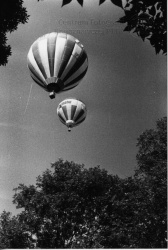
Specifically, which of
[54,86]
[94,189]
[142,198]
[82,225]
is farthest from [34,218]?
[54,86]

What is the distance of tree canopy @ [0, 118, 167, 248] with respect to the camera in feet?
79.9

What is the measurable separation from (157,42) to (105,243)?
25355mm

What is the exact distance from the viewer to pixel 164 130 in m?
23.7

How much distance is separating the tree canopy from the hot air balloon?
22.4 feet

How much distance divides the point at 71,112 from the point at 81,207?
46.8ft

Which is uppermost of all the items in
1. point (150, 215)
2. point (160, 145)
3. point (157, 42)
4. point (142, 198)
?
point (160, 145)

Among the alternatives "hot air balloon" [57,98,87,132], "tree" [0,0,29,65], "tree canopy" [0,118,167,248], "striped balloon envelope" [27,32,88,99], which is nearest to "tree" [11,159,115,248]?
"tree canopy" [0,118,167,248]

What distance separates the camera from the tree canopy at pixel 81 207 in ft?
79.9

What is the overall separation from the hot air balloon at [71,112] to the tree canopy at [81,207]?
6841mm

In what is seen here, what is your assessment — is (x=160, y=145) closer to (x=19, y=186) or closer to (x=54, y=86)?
(x=54, y=86)

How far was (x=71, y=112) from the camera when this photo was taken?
19641 mm

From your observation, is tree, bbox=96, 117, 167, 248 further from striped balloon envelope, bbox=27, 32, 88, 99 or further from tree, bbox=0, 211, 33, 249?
striped balloon envelope, bbox=27, 32, 88, 99

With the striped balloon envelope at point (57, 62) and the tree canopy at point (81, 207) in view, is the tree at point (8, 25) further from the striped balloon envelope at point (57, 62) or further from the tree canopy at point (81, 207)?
the tree canopy at point (81, 207)

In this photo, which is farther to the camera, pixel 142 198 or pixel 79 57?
pixel 142 198
